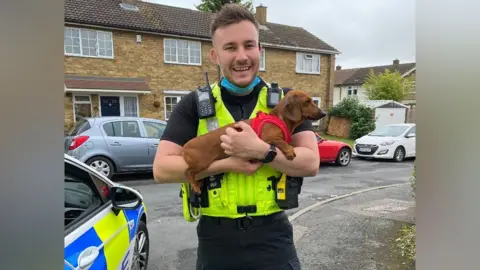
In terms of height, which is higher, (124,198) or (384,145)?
(124,198)

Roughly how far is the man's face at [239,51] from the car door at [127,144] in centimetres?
707

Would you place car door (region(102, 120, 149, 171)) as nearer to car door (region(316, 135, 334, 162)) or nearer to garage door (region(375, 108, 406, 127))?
car door (region(316, 135, 334, 162))

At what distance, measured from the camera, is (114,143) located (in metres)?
7.87

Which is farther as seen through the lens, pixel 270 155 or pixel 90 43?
pixel 90 43

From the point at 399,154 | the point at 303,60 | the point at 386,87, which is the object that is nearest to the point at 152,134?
the point at 399,154

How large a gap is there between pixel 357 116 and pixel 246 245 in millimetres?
15192

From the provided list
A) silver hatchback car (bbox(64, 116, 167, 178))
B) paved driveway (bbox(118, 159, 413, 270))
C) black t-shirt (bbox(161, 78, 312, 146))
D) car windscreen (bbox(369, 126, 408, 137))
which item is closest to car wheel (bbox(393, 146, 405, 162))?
paved driveway (bbox(118, 159, 413, 270))

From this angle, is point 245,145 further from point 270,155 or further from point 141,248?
point 141,248

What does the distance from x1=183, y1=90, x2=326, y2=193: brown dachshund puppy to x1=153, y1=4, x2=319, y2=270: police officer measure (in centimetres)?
3

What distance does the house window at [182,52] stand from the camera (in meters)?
15.6

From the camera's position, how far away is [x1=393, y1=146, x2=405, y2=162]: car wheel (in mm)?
11985

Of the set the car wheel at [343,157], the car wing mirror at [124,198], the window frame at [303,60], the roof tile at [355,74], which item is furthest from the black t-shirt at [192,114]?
the roof tile at [355,74]

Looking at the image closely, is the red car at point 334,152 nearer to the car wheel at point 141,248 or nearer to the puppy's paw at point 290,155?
the car wheel at point 141,248
